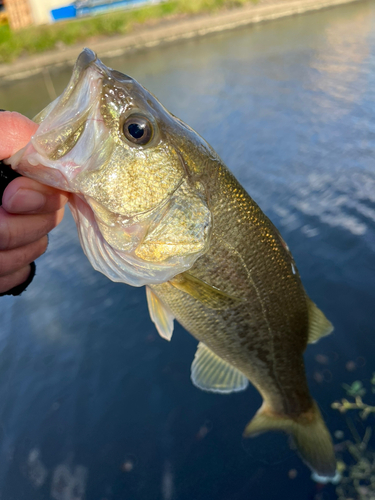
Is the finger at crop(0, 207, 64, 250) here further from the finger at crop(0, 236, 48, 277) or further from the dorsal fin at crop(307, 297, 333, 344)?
the dorsal fin at crop(307, 297, 333, 344)

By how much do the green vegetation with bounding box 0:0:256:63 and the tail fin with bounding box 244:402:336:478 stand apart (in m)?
17.7

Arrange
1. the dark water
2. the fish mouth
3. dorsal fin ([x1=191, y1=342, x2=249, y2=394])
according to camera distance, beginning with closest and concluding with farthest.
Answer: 1. the fish mouth
2. dorsal fin ([x1=191, y1=342, x2=249, y2=394])
3. the dark water

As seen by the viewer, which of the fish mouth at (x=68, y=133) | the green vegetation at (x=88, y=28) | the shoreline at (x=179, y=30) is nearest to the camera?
the fish mouth at (x=68, y=133)

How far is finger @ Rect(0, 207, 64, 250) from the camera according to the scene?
120 centimetres

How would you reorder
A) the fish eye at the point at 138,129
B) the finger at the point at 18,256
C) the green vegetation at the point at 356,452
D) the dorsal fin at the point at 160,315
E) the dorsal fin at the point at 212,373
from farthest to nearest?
the green vegetation at the point at 356,452 < the dorsal fin at the point at 212,373 < the dorsal fin at the point at 160,315 < the finger at the point at 18,256 < the fish eye at the point at 138,129

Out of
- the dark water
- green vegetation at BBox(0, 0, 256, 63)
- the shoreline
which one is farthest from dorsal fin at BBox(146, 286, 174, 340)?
green vegetation at BBox(0, 0, 256, 63)

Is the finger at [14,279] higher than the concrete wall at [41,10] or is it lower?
lower

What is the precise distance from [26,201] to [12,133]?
0.20 meters

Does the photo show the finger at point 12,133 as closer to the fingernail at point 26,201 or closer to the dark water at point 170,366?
the fingernail at point 26,201

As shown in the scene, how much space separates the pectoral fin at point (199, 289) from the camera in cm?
139

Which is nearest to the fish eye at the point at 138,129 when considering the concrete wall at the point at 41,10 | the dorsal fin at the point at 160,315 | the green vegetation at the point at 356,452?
the dorsal fin at the point at 160,315

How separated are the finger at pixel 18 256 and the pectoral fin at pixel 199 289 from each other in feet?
1.70

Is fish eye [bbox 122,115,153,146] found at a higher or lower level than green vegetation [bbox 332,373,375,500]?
higher

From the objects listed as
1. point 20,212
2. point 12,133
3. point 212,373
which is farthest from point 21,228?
point 212,373
